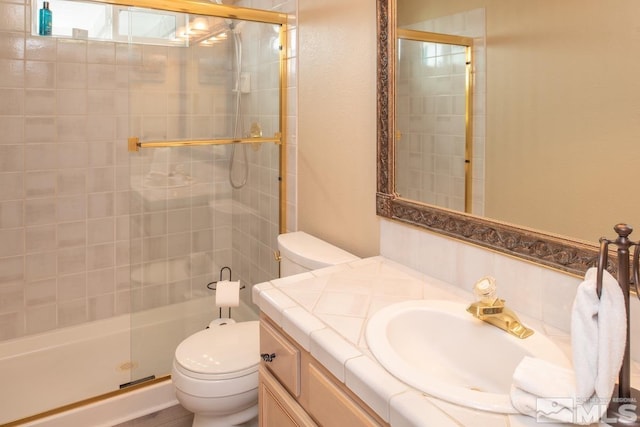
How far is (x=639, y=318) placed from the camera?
0.97 m

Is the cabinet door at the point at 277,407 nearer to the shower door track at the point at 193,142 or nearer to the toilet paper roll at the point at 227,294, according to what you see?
the toilet paper roll at the point at 227,294

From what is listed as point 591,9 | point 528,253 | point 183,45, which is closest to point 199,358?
point 528,253

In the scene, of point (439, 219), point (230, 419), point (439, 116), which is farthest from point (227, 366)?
point (439, 116)

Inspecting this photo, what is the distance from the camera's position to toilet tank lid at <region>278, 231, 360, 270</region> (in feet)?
6.06

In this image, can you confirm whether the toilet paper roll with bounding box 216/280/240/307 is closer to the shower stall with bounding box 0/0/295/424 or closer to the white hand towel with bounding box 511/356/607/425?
the shower stall with bounding box 0/0/295/424

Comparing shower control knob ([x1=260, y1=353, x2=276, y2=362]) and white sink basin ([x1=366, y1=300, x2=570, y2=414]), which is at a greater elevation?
white sink basin ([x1=366, y1=300, x2=570, y2=414])

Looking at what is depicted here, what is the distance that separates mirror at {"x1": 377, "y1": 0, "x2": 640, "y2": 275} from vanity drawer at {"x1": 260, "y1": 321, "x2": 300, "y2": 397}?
60 centimetres

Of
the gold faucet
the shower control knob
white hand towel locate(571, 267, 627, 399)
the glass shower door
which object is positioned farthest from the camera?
the glass shower door

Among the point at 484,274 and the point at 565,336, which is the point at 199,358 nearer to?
the point at 484,274

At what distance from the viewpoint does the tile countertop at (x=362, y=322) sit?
0.79m

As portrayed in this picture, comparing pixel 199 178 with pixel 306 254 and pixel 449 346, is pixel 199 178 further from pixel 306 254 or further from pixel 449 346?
pixel 449 346

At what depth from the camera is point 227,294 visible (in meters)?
2.11

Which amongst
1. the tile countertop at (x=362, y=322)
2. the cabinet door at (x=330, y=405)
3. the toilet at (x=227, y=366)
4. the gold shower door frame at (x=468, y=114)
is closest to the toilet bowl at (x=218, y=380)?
the toilet at (x=227, y=366)

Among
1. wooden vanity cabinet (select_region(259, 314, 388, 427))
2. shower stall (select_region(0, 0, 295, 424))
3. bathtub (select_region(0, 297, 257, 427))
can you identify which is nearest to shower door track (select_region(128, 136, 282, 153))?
shower stall (select_region(0, 0, 295, 424))
